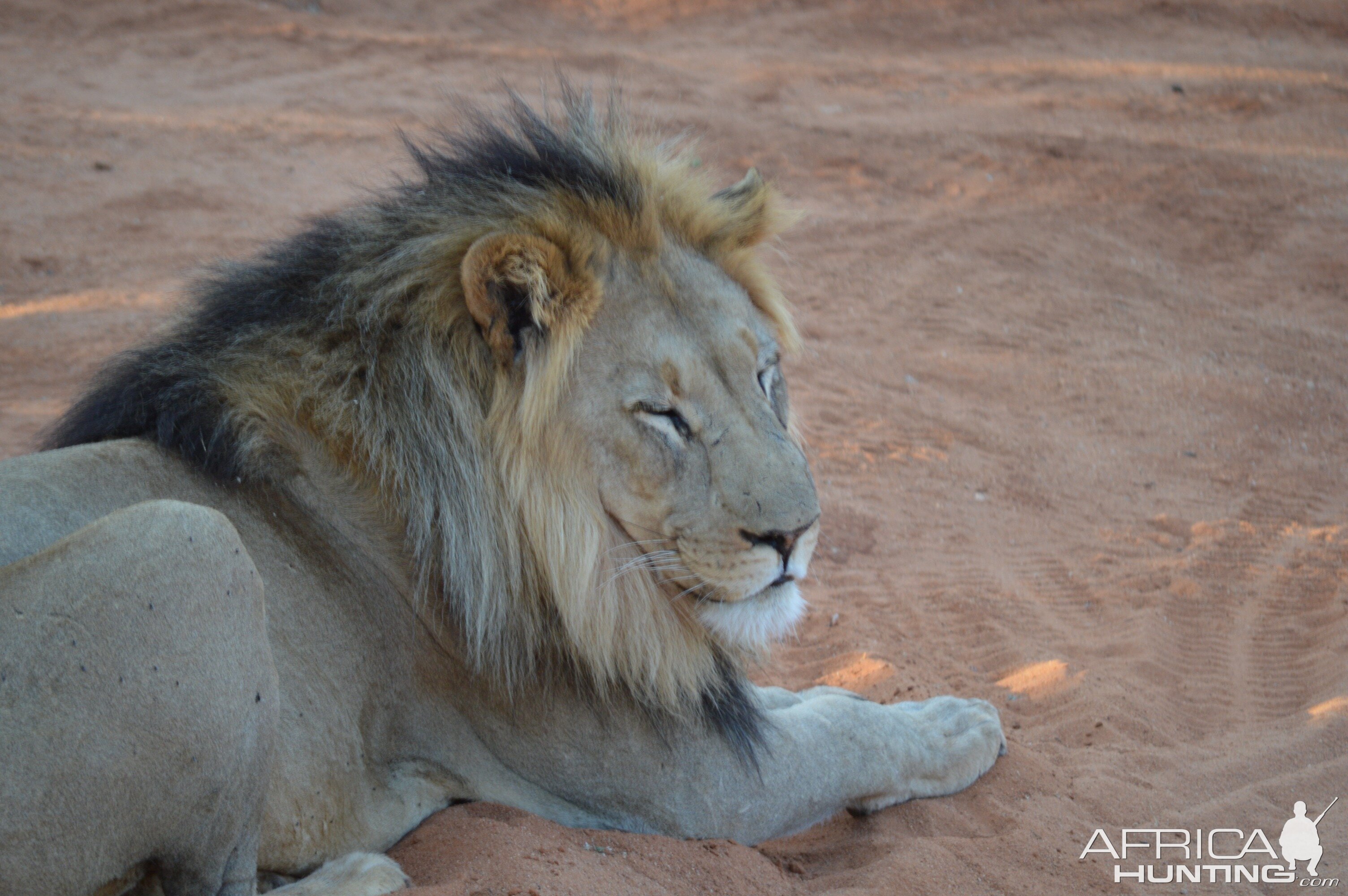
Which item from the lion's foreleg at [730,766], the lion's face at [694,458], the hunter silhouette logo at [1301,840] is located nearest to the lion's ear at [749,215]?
the lion's face at [694,458]

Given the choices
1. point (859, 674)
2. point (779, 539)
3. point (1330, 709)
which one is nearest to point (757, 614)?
point (779, 539)

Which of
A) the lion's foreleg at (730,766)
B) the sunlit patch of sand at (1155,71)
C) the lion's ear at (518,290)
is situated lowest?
the lion's foreleg at (730,766)

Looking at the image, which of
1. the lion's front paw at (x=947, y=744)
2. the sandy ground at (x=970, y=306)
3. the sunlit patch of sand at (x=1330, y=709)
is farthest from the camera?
the sunlit patch of sand at (x=1330, y=709)

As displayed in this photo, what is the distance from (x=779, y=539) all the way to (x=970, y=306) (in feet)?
20.5

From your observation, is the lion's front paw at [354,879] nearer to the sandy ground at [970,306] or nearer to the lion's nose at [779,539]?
the sandy ground at [970,306]

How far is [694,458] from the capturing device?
3123 millimetres

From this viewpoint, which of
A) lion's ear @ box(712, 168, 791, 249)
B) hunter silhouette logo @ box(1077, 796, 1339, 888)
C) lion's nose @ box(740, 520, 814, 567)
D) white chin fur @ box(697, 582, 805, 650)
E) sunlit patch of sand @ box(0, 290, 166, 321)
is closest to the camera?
lion's nose @ box(740, 520, 814, 567)

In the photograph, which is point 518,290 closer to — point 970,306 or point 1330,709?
point 1330,709

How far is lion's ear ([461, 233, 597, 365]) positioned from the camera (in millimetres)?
3074

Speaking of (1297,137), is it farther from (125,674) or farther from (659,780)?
(125,674)

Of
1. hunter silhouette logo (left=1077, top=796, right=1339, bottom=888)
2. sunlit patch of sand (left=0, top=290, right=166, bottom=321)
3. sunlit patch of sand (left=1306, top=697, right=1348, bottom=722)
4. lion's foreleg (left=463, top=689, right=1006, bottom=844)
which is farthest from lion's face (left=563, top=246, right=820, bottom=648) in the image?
sunlit patch of sand (left=0, top=290, right=166, bottom=321)

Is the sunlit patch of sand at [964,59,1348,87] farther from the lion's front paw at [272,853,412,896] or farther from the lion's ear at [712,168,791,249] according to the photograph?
the lion's front paw at [272,853,412,896]

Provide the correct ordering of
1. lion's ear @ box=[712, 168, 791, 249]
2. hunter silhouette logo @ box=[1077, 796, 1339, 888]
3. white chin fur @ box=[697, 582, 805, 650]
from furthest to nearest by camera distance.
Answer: lion's ear @ box=[712, 168, 791, 249]
hunter silhouette logo @ box=[1077, 796, 1339, 888]
white chin fur @ box=[697, 582, 805, 650]

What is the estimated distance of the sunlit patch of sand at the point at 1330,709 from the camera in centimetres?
434
